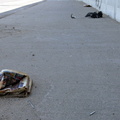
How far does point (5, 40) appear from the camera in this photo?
37.4ft

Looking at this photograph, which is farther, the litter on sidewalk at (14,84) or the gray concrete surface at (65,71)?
the litter on sidewalk at (14,84)

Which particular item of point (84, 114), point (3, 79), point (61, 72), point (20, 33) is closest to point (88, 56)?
point (61, 72)

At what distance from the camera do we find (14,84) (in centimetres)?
579

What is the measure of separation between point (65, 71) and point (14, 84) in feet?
5.37

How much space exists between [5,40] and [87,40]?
2.80m

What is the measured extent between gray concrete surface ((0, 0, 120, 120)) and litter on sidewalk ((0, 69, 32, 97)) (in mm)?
130

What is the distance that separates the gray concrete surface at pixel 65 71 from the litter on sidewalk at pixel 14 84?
5.1 inches

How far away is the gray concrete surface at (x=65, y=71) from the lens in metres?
4.94

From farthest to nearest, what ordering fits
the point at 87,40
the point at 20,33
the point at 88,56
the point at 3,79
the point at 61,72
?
the point at 20,33, the point at 87,40, the point at 88,56, the point at 61,72, the point at 3,79

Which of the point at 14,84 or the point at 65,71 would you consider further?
the point at 65,71

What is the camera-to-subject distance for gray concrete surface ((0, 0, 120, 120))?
4.94 metres

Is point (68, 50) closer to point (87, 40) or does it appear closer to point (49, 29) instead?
point (87, 40)

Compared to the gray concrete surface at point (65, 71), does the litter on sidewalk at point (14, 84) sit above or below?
above

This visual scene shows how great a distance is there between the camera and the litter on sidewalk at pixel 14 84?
5.50m
